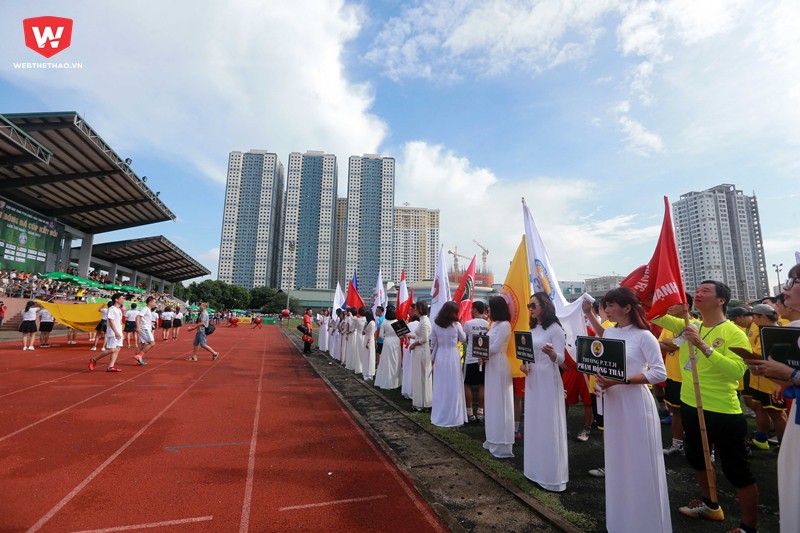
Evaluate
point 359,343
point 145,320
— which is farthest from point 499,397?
point 145,320

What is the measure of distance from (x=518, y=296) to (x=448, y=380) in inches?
67.0

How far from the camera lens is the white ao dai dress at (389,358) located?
8109mm

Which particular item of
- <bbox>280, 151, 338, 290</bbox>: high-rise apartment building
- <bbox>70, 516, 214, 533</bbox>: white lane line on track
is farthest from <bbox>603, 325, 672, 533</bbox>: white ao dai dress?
<bbox>280, 151, 338, 290</bbox>: high-rise apartment building

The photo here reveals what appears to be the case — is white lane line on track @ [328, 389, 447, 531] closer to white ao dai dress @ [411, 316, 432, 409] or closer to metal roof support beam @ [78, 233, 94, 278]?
white ao dai dress @ [411, 316, 432, 409]

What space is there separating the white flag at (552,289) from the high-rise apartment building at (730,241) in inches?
2983

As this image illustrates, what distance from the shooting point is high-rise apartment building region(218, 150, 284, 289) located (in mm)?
89250

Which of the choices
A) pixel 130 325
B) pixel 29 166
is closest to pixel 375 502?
pixel 130 325

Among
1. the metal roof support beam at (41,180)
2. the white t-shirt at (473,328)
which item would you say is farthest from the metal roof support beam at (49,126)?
the white t-shirt at (473,328)

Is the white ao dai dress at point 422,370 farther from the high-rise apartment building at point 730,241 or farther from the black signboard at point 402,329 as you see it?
the high-rise apartment building at point 730,241

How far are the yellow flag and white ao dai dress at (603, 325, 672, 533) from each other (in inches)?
65.0

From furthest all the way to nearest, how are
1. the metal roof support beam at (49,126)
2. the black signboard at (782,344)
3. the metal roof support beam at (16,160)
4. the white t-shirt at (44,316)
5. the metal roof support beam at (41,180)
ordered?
1. the metal roof support beam at (41,180)
2. the metal roof support beam at (16,160)
3. the metal roof support beam at (49,126)
4. the white t-shirt at (44,316)
5. the black signboard at (782,344)

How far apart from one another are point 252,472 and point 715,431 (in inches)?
164

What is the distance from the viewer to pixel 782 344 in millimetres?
2094

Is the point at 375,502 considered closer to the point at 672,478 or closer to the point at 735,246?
the point at 672,478
